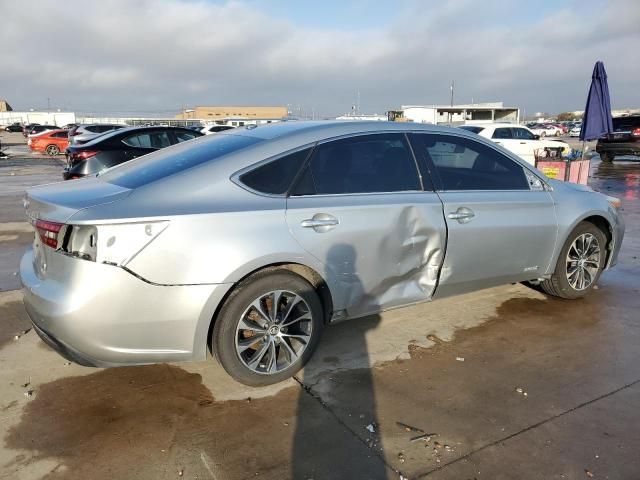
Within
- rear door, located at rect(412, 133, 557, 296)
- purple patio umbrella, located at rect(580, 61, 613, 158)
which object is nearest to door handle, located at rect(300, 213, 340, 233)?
rear door, located at rect(412, 133, 557, 296)

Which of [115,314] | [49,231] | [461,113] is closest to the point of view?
[115,314]

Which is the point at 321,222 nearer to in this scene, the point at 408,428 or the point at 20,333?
the point at 408,428

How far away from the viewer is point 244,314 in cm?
300

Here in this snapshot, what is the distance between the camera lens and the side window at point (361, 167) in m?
3.28

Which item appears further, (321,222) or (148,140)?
(148,140)

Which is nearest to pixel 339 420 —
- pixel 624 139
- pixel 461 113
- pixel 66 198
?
pixel 66 198

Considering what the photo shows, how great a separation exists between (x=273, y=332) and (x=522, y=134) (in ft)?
54.3

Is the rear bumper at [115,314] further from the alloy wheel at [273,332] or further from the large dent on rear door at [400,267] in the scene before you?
the large dent on rear door at [400,267]

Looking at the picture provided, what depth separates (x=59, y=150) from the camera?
88.9 feet

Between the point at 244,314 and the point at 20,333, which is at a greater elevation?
the point at 244,314

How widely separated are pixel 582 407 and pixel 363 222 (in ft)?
5.75

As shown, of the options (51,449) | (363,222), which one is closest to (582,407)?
(363,222)

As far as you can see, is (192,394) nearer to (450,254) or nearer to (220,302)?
(220,302)

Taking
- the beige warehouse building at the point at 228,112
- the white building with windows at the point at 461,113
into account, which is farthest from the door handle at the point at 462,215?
the beige warehouse building at the point at 228,112
